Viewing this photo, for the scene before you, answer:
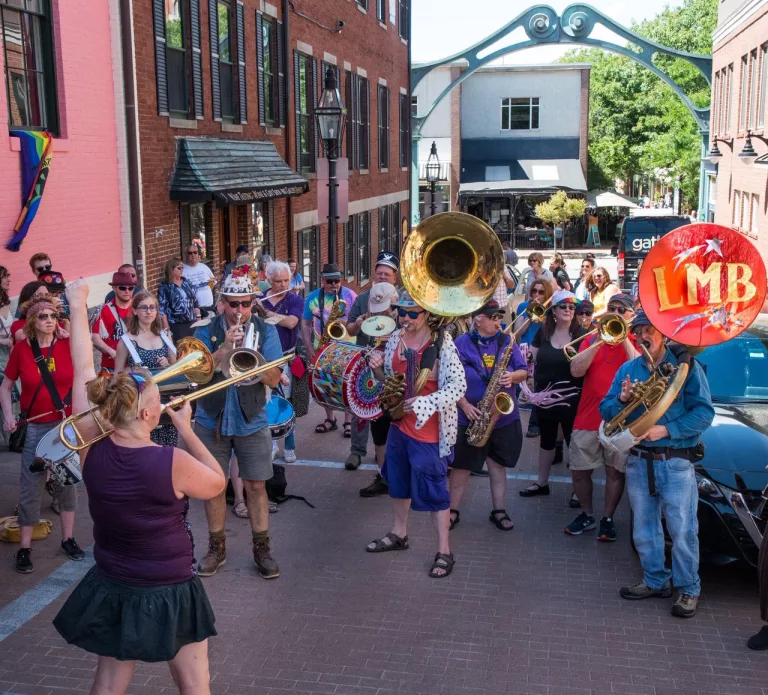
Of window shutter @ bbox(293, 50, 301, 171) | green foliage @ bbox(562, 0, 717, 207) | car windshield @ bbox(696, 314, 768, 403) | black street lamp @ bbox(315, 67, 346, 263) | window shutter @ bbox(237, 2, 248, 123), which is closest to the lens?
car windshield @ bbox(696, 314, 768, 403)

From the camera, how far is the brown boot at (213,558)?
21.4 ft

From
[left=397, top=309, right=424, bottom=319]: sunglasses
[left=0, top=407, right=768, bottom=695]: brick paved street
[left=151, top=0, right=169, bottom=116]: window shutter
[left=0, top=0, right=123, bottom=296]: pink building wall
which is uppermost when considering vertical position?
[left=151, top=0, right=169, bottom=116]: window shutter

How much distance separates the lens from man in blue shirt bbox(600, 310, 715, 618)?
229 inches

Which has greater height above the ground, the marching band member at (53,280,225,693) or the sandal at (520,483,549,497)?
the marching band member at (53,280,225,693)

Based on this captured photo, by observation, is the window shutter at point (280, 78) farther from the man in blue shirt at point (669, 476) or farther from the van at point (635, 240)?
the man in blue shirt at point (669, 476)

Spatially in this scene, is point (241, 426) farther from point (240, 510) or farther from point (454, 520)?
point (454, 520)

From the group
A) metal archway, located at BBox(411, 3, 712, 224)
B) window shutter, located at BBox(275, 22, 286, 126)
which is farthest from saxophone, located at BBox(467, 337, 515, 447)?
metal archway, located at BBox(411, 3, 712, 224)

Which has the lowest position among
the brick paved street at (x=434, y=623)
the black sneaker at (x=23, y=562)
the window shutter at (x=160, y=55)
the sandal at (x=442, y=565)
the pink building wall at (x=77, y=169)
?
the brick paved street at (x=434, y=623)

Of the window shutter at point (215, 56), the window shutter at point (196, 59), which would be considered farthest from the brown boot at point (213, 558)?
the window shutter at point (215, 56)

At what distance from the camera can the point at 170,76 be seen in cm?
1362

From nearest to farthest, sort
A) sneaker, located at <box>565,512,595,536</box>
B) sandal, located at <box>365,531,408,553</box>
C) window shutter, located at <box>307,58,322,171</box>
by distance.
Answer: sandal, located at <box>365,531,408,553</box> < sneaker, located at <box>565,512,595,536</box> < window shutter, located at <box>307,58,322,171</box>

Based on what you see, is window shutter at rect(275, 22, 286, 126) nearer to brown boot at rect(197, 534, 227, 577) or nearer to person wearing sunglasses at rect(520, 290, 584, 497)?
person wearing sunglasses at rect(520, 290, 584, 497)

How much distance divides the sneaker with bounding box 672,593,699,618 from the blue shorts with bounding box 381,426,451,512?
1.64 meters

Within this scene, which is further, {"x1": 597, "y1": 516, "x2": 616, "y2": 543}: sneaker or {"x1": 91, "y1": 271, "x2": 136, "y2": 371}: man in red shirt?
{"x1": 91, "y1": 271, "x2": 136, "y2": 371}: man in red shirt
